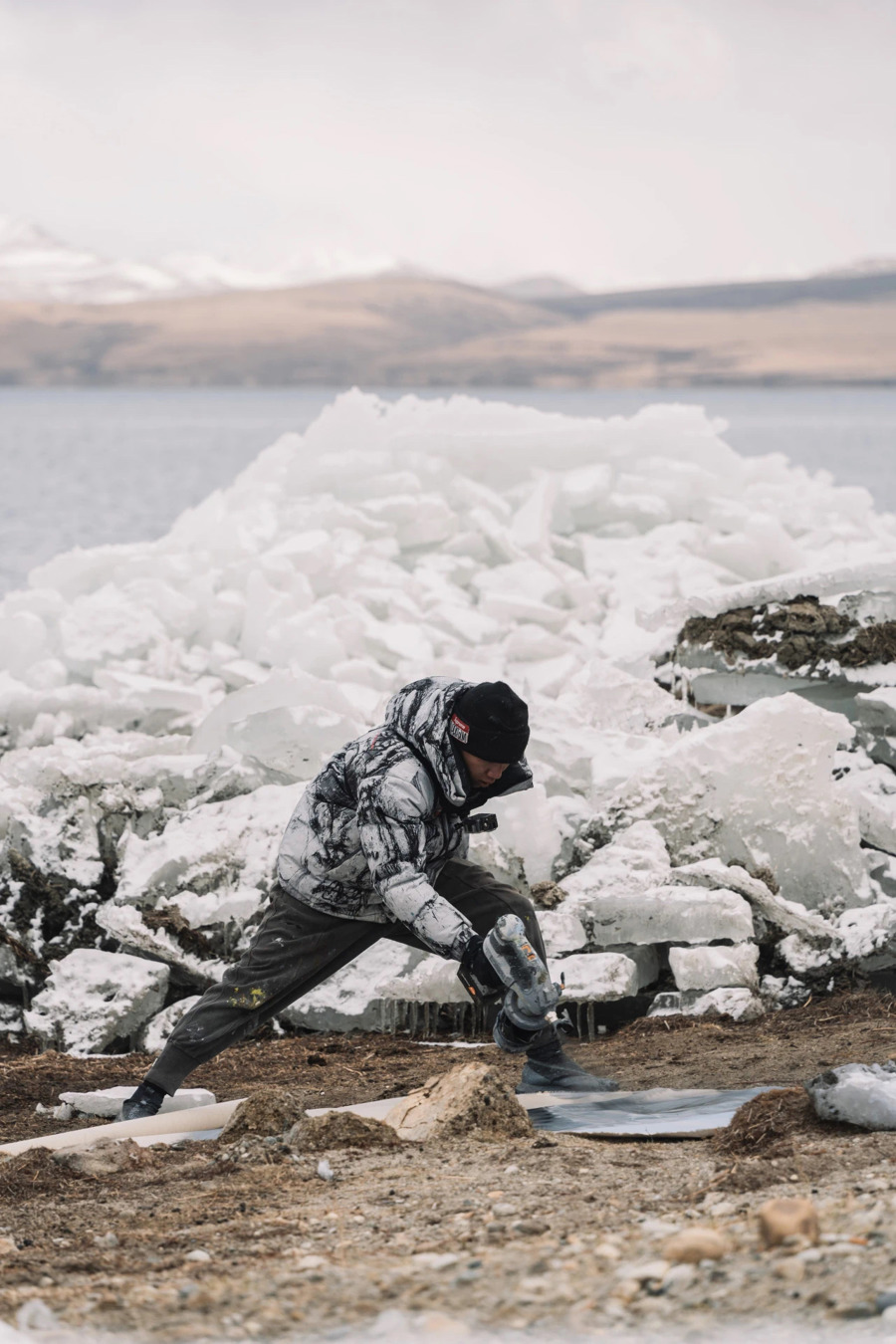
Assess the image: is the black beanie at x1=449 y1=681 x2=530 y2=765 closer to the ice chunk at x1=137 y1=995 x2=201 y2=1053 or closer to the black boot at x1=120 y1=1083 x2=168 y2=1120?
the black boot at x1=120 y1=1083 x2=168 y2=1120

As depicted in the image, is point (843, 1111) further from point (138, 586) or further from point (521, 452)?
point (521, 452)

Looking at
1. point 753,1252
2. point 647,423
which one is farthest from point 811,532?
point 753,1252

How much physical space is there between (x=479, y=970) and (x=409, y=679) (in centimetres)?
383

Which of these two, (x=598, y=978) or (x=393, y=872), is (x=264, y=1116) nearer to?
(x=393, y=872)

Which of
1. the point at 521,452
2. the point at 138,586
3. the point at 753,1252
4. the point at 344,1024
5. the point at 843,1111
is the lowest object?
the point at 344,1024

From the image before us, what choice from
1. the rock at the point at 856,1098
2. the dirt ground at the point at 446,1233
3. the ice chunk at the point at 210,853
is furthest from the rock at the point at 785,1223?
the ice chunk at the point at 210,853

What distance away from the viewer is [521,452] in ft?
35.0

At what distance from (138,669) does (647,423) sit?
16.3 ft

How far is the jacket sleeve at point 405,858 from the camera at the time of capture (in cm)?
364

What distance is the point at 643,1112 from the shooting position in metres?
3.96

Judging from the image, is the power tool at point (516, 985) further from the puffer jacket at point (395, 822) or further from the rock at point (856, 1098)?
the rock at point (856, 1098)

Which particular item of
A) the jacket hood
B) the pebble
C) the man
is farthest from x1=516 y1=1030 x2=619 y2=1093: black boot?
the pebble

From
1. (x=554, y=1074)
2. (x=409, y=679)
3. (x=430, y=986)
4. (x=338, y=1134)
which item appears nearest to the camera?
(x=338, y=1134)

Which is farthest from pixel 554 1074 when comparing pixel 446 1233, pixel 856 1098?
pixel 446 1233
